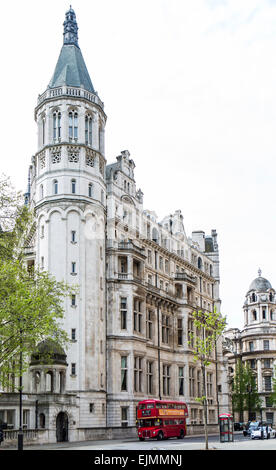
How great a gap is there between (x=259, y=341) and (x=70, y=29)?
84.6 metres

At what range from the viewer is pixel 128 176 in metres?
73.2

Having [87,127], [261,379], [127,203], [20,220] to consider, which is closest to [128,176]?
[127,203]

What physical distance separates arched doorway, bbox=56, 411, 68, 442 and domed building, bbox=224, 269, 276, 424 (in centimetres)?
7924

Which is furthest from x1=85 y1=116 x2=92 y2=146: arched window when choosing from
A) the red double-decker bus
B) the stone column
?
the stone column

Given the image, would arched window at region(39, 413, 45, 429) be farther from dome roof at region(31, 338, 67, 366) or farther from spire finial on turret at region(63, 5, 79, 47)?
spire finial on turret at region(63, 5, 79, 47)

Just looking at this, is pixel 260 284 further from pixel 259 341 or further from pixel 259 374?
pixel 259 374

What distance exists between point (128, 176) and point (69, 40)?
1609 centimetres

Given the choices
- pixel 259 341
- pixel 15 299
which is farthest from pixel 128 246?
pixel 259 341

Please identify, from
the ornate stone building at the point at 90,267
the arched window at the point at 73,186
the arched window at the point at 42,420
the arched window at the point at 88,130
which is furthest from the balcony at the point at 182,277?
the arched window at the point at 42,420

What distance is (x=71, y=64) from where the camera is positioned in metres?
67.2

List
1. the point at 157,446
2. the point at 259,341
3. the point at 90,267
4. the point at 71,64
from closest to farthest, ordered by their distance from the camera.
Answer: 1. the point at 157,446
2. the point at 90,267
3. the point at 71,64
4. the point at 259,341

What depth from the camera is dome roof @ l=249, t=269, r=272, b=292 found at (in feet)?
457

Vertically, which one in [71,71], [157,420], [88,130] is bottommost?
[157,420]

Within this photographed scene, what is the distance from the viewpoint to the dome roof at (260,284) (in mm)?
139250
